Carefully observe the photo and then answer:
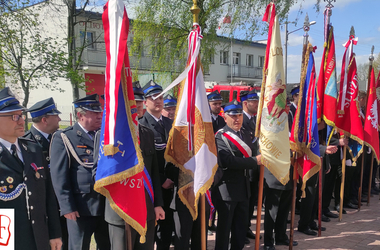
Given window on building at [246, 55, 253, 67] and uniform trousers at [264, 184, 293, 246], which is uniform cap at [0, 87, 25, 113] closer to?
uniform trousers at [264, 184, 293, 246]

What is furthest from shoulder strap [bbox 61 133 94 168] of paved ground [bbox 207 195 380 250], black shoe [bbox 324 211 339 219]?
black shoe [bbox 324 211 339 219]

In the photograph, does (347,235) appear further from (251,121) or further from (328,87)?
(328,87)

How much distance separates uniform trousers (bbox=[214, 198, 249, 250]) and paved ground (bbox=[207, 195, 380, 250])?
0.65 m

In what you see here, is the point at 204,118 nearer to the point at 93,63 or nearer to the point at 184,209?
the point at 184,209

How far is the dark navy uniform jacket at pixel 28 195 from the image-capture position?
2535 mm

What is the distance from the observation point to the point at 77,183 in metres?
3.46

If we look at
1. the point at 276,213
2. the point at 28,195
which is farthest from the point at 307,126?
the point at 28,195

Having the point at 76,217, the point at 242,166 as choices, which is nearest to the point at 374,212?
the point at 242,166

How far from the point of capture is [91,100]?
3664mm

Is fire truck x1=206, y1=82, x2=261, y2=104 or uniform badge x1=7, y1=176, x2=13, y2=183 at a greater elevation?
fire truck x1=206, y1=82, x2=261, y2=104

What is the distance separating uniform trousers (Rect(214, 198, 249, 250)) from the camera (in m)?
4.10

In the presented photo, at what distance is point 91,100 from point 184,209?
5.50 ft

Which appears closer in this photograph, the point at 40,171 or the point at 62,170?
the point at 40,171

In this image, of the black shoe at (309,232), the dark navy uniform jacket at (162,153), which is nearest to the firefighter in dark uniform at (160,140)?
the dark navy uniform jacket at (162,153)
